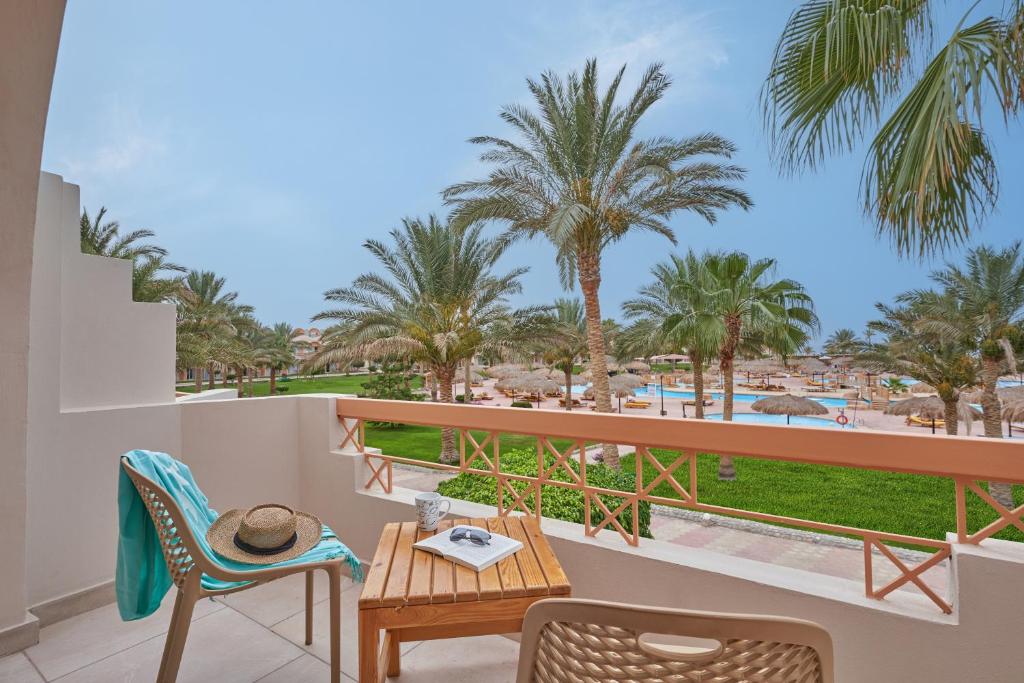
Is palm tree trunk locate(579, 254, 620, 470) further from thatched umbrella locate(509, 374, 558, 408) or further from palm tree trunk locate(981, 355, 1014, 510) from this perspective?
thatched umbrella locate(509, 374, 558, 408)

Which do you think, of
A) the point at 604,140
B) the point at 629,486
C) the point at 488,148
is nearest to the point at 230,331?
the point at 488,148

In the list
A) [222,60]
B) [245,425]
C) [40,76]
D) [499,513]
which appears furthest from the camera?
[222,60]

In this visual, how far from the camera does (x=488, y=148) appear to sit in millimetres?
10383

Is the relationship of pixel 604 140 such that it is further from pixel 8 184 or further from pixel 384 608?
pixel 384 608

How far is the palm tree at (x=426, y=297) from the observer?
12.3 metres

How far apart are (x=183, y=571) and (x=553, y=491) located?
311 cm

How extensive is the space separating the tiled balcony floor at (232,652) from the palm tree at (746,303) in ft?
42.0

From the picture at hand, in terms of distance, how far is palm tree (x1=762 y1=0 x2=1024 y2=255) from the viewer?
8.24ft

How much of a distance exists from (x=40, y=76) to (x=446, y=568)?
271cm

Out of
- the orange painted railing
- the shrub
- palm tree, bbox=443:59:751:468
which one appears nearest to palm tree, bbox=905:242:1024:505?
palm tree, bbox=443:59:751:468

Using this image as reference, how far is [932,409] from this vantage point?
642 inches

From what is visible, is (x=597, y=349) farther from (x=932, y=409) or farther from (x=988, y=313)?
(x=932, y=409)

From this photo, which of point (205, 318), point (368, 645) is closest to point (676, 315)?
point (368, 645)

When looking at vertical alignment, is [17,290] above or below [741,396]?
above
